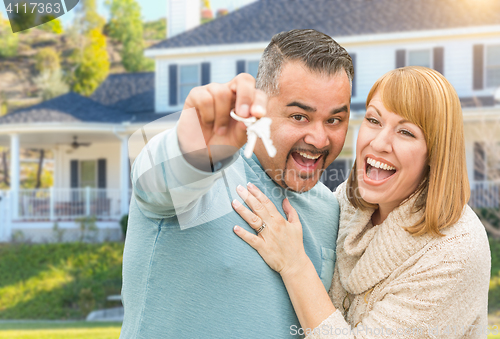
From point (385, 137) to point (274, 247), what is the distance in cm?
78

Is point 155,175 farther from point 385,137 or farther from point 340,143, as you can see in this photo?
point 385,137

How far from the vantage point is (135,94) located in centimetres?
2073

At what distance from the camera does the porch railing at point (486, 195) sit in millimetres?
12984

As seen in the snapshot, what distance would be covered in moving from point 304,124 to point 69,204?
14.0 metres

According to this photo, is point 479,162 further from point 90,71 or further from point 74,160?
point 90,71

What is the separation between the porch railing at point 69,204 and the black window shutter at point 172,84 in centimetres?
362

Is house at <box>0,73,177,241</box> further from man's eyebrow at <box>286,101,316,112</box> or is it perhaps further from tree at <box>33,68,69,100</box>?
tree at <box>33,68,69,100</box>

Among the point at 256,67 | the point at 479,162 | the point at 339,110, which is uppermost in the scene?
the point at 256,67

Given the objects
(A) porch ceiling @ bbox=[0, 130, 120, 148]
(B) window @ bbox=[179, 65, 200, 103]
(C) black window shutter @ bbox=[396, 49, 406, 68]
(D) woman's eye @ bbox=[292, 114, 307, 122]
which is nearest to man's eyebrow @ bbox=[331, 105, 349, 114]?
(D) woman's eye @ bbox=[292, 114, 307, 122]

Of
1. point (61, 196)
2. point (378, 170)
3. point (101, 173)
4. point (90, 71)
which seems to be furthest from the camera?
point (90, 71)

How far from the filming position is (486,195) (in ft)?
43.0

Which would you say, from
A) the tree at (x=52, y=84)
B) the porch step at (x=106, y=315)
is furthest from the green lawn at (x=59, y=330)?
the tree at (x=52, y=84)

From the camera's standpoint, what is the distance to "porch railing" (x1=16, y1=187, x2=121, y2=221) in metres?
14.5

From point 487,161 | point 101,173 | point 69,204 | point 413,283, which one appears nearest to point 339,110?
point 413,283
